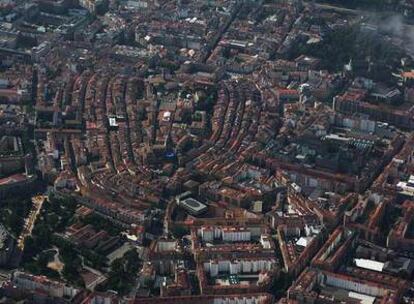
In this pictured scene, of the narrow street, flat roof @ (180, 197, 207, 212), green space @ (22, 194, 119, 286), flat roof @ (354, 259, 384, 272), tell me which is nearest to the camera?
green space @ (22, 194, 119, 286)

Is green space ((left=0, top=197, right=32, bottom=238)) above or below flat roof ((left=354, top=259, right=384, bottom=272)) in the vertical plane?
below

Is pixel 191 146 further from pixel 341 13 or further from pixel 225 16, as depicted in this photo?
pixel 341 13

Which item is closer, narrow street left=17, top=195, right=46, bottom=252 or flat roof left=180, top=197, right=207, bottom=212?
narrow street left=17, top=195, right=46, bottom=252

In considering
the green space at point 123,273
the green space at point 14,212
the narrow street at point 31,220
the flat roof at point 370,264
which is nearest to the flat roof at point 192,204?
the green space at point 123,273

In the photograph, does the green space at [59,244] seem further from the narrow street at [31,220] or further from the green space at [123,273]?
the green space at [123,273]

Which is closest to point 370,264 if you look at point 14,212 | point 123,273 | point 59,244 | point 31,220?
point 123,273

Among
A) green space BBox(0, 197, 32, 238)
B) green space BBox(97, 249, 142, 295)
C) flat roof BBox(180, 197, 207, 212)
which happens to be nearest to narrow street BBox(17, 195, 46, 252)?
green space BBox(0, 197, 32, 238)

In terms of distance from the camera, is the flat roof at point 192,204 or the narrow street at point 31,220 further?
the flat roof at point 192,204

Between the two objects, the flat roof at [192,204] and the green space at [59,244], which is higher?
the flat roof at [192,204]

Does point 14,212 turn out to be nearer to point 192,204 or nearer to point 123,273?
point 123,273

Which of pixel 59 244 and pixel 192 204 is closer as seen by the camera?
pixel 59 244

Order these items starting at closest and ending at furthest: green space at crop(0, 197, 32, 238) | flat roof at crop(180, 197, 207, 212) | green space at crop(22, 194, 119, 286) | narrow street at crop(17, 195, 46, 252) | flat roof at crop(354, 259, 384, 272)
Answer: green space at crop(22, 194, 119, 286), flat roof at crop(354, 259, 384, 272), narrow street at crop(17, 195, 46, 252), green space at crop(0, 197, 32, 238), flat roof at crop(180, 197, 207, 212)

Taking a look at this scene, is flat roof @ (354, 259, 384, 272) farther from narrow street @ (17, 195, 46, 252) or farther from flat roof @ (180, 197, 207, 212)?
narrow street @ (17, 195, 46, 252)
